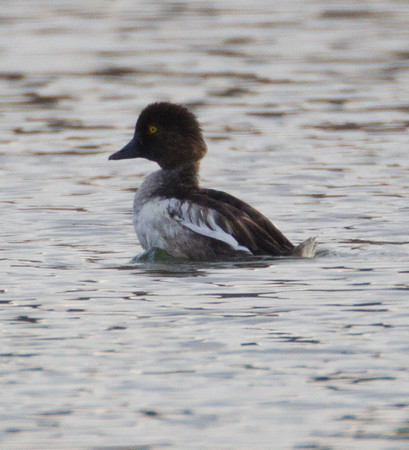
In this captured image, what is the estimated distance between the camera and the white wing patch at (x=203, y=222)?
10.6m

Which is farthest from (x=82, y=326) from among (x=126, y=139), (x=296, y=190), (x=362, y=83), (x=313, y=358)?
(x=362, y=83)

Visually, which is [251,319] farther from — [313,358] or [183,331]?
[313,358]

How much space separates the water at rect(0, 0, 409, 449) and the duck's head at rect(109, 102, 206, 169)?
88 centimetres

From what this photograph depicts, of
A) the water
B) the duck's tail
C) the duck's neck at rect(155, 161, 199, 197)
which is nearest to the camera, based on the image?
the water

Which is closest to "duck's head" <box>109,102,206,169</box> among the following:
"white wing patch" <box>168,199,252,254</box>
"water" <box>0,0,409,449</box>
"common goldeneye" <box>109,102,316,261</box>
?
"common goldeneye" <box>109,102,316,261</box>

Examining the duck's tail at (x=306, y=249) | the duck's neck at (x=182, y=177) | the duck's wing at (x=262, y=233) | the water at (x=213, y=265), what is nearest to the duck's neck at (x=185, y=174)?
the duck's neck at (x=182, y=177)

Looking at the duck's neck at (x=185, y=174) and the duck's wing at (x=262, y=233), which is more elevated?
the duck's neck at (x=185, y=174)

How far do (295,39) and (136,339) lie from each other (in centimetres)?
1708

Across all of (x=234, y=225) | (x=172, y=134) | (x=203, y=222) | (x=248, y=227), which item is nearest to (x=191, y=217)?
(x=203, y=222)

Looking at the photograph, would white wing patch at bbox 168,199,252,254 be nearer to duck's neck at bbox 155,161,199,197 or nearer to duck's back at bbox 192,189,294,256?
duck's back at bbox 192,189,294,256

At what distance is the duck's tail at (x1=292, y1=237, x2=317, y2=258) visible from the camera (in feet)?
34.2

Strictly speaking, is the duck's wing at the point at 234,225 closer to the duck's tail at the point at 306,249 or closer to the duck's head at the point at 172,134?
the duck's tail at the point at 306,249

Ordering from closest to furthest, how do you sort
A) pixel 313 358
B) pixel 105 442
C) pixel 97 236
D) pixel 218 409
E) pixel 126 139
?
1. pixel 105 442
2. pixel 218 409
3. pixel 313 358
4. pixel 97 236
5. pixel 126 139

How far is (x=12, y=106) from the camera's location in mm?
19250
